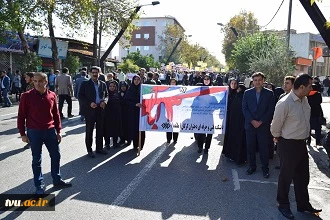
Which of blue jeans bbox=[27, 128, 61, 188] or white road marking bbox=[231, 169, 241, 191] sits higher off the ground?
blue jeans bbox=[27, 128, 61, 188]

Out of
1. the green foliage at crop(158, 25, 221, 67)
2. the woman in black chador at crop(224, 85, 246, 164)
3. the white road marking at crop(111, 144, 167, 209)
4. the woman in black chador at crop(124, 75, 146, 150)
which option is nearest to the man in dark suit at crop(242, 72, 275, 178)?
the woman in black chador at crop(224, 85, 246, 164)

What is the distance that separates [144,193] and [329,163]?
4.47 m

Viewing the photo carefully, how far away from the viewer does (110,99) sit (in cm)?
805

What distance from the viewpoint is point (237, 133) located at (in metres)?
7.12

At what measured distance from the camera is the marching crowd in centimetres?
447

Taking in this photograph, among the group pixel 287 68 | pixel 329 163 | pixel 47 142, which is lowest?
pixel 329 163

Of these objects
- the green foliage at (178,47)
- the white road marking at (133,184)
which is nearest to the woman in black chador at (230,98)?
the white road marking at (133,184)

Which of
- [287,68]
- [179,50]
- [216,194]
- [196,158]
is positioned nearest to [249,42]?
[287,68]

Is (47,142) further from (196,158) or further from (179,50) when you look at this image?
(179,50)

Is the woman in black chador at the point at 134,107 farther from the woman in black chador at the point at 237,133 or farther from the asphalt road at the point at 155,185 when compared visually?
the woman in black chador at the point at 237,133

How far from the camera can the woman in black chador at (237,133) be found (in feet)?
22.9

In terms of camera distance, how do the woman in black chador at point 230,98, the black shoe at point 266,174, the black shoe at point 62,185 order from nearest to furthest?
the black shoe at point 62,185, the black shoe at point 266,174, the woman in black chador at point 230,98

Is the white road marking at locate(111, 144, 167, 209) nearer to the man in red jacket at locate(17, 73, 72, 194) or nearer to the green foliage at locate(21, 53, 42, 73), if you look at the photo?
the man in red jacket at locate(17, 73, 72, 194)

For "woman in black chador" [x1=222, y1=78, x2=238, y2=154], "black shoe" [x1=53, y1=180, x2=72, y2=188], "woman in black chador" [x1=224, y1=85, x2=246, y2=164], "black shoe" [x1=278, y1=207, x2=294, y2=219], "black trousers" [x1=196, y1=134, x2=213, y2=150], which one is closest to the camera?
"black shoe" [x1=278, y1=207, x2=294, y2=219]
